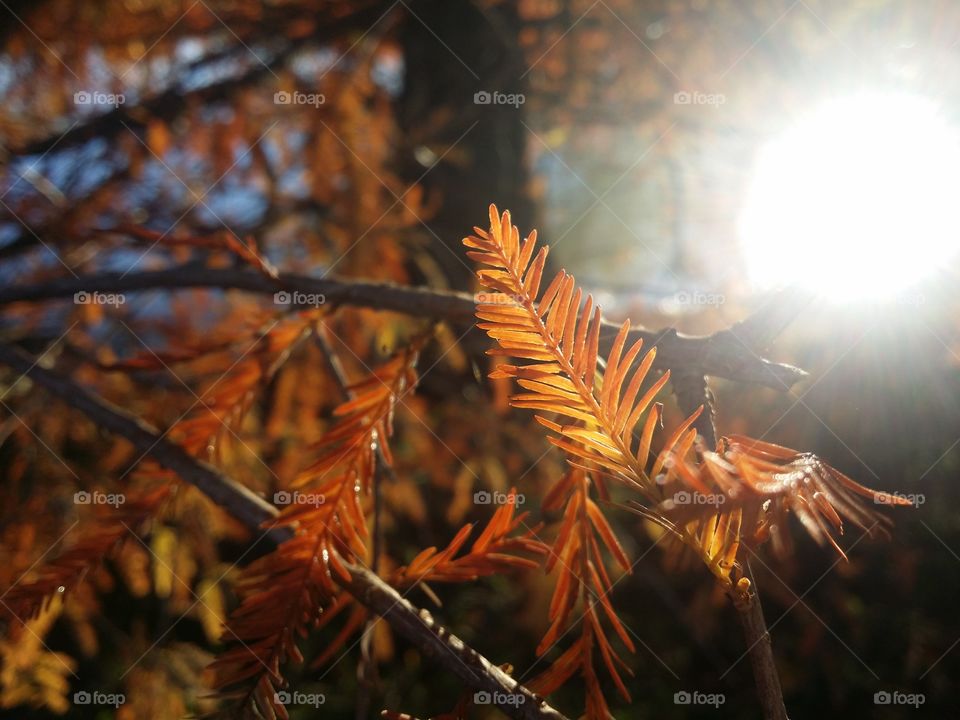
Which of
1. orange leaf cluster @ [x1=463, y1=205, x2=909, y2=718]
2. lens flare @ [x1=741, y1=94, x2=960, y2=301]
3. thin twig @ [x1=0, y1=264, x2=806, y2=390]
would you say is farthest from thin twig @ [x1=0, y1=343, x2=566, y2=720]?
lens flare @ [x1=741, y1=94, x2=960, y2=301]

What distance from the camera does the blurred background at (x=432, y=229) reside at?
5.61 feet

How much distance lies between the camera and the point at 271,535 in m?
0.83

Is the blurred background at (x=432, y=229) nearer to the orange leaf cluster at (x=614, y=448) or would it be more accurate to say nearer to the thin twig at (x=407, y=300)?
the thin twig at (x=407, y=300)

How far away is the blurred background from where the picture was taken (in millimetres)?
1709

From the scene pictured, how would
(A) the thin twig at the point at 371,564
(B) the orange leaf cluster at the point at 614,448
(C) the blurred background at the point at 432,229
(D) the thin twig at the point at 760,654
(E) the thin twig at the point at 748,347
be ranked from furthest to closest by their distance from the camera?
(C) the blurred background at the point at 432,229
(A) the thin twig at the point at 371,564
(E) the thin twig at the point at 748,347
(D) the thin twig at the point at 760,654
(B) the orange leaf cluster at the point at 614,448

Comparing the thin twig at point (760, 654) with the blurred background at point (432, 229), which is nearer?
the thin twig at point (760, 654)

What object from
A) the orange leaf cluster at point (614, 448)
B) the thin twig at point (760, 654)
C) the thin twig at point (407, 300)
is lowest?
the thin twig at point (760, 654)

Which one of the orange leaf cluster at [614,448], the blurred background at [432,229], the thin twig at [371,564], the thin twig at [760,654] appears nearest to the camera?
the orange leaf cluster at [614,448]

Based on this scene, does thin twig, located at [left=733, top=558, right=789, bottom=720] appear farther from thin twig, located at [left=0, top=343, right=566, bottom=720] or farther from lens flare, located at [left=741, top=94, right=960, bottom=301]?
lens flare, located at [left=741, top=94, right=960, bottom=301]

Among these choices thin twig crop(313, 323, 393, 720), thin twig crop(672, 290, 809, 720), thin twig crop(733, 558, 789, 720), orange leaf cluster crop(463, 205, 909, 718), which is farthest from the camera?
thin twig crop(313, 323, 393, 720)

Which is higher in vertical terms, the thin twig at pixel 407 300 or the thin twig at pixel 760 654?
the thin twig at pixel 407 300

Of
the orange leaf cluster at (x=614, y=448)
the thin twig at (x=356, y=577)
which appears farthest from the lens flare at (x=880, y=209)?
the thin twig at (x=356, y=577)

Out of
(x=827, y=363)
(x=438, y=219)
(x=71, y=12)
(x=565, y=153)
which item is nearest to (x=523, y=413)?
(x=438, y=219)

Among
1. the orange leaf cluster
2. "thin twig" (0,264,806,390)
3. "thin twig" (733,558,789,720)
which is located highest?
"thin twig" (0,264,806,390)
